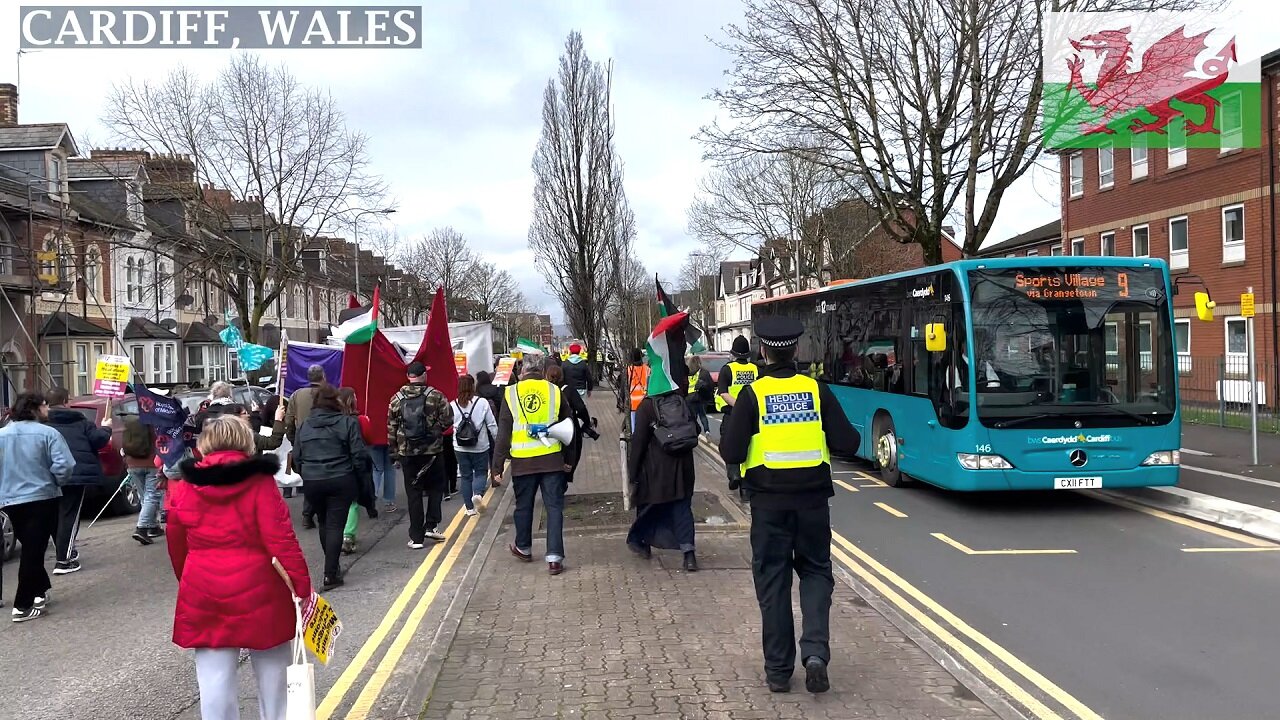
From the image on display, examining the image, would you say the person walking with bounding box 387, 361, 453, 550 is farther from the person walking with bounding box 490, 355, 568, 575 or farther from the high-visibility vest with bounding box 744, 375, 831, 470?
the high-visibility vest with bounding box 744, 375, 831, 470

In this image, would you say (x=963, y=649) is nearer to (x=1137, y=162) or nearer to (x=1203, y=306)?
(x=1203, y=306)

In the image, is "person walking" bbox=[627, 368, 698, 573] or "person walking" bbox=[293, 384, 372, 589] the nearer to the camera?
"person walking" bbox=[293, 384, 372, 589]

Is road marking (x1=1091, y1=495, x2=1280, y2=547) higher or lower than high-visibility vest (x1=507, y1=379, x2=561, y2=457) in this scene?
lower

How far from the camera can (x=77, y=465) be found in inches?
299

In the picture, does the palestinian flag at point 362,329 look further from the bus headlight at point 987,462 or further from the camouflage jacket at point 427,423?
the bus headlight at point 987,462

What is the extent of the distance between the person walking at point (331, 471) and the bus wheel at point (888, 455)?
7521 mm

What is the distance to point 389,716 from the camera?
4445 millimetres

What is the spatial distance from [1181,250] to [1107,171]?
4914mm

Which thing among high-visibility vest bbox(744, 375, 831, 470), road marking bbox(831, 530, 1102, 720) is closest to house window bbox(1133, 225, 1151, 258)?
road marking bbox(831, 530, 1102, 720)

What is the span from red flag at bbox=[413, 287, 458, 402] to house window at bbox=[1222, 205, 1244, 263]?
2327 cm

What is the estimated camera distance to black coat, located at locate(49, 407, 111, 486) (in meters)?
7.61

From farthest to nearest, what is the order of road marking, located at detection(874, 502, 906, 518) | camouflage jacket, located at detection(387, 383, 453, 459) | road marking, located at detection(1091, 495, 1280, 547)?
road marking, located at detection(874, 502, 906, 518) < road marking, located at detection(1091, 495, 1280, 547) < camouflage jacket, located at detection(387, 383, 453, 459)

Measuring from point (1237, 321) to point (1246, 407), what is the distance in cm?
571

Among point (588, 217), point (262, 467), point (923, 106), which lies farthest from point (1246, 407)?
point (262, 467)
